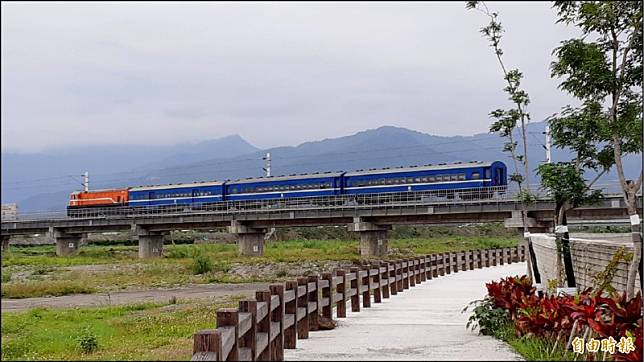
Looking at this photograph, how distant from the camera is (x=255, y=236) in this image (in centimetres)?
5138

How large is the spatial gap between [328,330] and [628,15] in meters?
5.81

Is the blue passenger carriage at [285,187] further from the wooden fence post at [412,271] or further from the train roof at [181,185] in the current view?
the wooden fence post at [412,271]

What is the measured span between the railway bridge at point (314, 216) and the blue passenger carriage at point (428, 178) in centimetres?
66

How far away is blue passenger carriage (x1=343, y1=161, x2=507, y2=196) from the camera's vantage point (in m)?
43.3

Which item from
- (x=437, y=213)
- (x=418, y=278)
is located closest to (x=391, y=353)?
(x=418, y=278)

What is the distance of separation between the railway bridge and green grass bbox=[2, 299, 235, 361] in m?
19.5

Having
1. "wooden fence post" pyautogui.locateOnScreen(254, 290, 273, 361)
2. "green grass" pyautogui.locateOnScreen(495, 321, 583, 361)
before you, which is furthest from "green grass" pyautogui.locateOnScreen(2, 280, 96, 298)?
"green grass" pyautogui.locateOnScreen(495, 321, 583, 361)

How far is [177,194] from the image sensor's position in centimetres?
5966

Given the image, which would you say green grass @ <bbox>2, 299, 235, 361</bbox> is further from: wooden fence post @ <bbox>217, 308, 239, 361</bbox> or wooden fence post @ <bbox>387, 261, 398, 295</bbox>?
wooden fence post @ <bbox>387, 261, 398, 295</bbox>

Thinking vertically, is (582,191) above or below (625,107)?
below

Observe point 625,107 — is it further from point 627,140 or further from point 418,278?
point 418,278

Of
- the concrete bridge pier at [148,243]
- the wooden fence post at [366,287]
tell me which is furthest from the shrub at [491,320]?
the concrete bridge pier at [148,243]

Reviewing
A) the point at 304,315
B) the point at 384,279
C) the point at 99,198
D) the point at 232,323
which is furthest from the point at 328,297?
the point at 99,198

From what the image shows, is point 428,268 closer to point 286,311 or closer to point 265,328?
point 286,311
